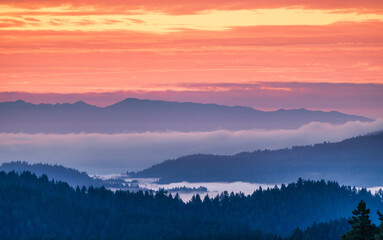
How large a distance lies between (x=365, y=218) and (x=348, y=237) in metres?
3.30

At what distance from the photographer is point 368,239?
113 m

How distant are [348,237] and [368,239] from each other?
2.41 meters

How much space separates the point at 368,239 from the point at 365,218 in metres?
2.33

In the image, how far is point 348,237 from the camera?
11456 centimetres
